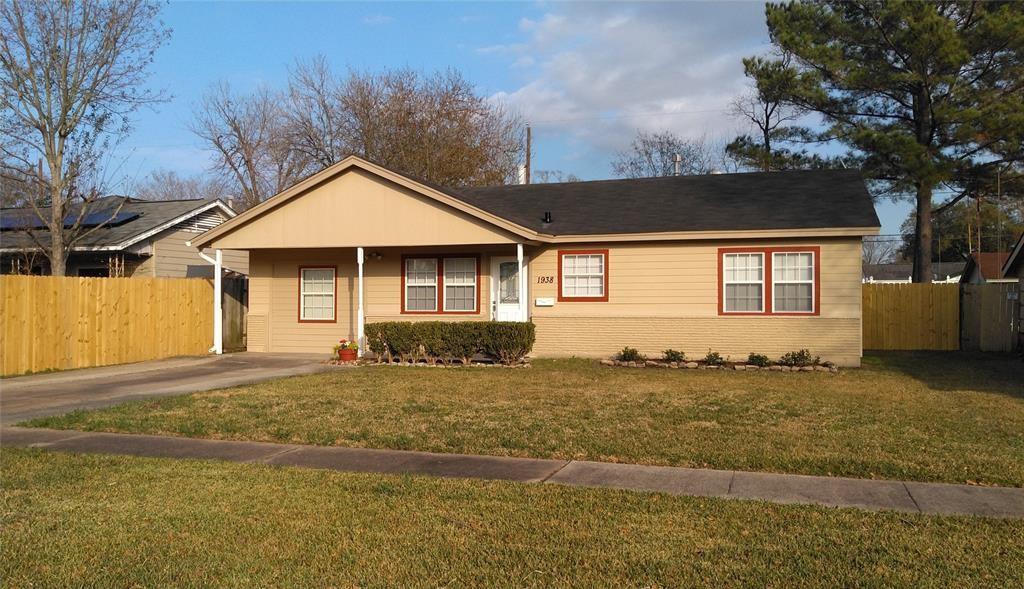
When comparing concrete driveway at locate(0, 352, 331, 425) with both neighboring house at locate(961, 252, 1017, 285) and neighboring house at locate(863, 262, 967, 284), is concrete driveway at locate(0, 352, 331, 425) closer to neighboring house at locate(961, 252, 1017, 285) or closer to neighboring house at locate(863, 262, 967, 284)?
neighboring house at locate(961, 252, 1017, 285)

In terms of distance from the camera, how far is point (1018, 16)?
2198 centimetres

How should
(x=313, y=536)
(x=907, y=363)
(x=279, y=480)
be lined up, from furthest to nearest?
(x=907, y=363), (x=279, y=480), (x=313, y=536)

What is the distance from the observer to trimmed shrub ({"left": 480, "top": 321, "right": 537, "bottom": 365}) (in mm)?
17328

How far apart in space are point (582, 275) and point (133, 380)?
32.7ft

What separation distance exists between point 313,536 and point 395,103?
32.6m

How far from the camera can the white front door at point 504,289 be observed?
64.2ft

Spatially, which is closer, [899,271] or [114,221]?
[114,221]

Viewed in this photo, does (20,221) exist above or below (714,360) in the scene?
above

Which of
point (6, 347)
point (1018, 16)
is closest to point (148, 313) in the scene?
point (6, 347)

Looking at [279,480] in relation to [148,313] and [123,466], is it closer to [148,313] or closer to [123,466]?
[123,466]

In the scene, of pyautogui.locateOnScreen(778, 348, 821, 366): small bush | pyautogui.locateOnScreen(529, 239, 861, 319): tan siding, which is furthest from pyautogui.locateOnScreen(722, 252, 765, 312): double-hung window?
pyautogui.locateOnScreen(778, 348, 821, 366): small bush

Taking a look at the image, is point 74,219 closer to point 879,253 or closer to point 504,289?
point 504,289

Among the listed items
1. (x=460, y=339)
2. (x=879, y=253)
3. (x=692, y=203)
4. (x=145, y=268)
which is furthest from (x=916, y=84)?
(x=879, y=253)

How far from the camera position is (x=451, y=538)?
18.1ft
